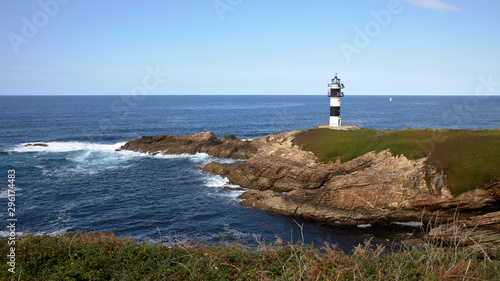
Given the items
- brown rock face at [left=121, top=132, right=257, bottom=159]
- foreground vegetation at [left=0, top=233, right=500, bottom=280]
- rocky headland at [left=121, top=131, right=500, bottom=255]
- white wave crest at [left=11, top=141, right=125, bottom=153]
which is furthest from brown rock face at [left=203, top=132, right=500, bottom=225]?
white wave crest at [left=11, top=141, right=125, bottom=153]

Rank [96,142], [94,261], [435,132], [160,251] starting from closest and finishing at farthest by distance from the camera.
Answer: [94,261], [160,251], [435,132], [96,142]

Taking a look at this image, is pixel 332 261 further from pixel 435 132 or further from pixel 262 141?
pixel 262 141

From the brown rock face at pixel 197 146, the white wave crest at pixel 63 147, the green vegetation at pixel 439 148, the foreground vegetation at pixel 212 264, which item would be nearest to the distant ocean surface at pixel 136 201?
the white wave crest at pixel 63 147

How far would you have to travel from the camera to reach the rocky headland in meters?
24.5

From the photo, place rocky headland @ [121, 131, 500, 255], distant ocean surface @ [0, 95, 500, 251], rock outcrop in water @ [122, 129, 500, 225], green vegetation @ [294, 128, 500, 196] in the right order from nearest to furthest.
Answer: rocky headland @ [121, 131, 500, 255], distant ocean surface @ [0, 95, 500, 251], rock outcrop in water @ [122, 129, 500, 225], green vegetation @ [294, 128, 500, 196]

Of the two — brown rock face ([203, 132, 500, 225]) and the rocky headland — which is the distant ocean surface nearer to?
brown rock face ([203, 132, 500, 225])

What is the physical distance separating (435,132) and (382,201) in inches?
471

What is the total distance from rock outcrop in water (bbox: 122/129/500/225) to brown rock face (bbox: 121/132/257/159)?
1201 cm

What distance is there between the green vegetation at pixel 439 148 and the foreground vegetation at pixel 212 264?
17555mm

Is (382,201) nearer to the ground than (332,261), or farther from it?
nearer to the ground

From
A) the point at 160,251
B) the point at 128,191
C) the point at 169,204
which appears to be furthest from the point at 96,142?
the point at 160,251

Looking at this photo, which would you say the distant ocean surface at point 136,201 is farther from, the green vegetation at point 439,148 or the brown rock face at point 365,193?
the green vegetation at point 439,148

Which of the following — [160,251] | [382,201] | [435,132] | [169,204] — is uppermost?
[435,132]

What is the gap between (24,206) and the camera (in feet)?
96.4
